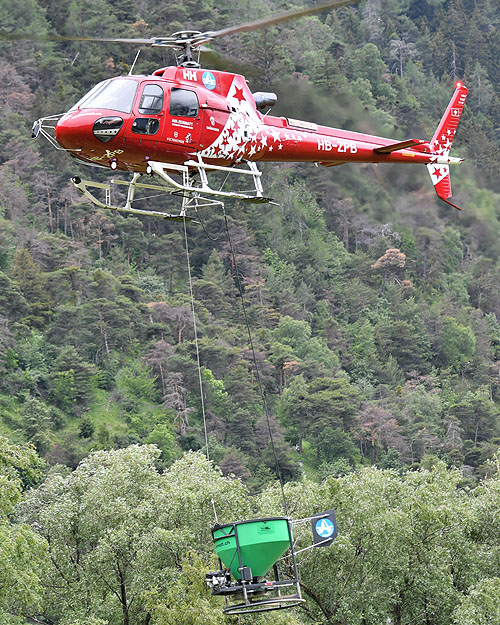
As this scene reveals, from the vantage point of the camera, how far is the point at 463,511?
86.4ft

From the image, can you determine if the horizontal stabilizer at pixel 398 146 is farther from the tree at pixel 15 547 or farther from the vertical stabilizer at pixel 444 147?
the tree at pixel 15 547

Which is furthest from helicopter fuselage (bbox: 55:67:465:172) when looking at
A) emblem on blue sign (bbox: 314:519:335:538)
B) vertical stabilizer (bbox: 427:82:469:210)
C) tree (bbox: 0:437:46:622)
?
tree (bbox: 0:437:46:622)

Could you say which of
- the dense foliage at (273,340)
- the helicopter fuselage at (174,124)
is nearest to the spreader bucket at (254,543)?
the helicopter fuselage at (174,124)

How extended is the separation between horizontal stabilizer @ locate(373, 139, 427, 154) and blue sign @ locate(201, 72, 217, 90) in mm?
3037

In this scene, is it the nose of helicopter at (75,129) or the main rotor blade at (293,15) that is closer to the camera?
the main rotor blade at (293,15)

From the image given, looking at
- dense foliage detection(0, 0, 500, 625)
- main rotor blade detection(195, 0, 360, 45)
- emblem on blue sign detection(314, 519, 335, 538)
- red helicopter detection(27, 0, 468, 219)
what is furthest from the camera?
dense foliage detection(0, 0, 500, 625)

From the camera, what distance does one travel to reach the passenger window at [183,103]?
16.2m

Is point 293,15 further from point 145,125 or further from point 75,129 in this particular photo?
point 75,129

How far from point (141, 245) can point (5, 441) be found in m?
49.3

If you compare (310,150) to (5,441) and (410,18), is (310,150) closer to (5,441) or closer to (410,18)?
(5,441)

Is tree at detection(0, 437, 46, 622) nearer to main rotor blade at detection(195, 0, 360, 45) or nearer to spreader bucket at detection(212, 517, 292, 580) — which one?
spreader bucket at detection(212, 517, 292, 580)

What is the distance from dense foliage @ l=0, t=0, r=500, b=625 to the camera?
82.6 feet

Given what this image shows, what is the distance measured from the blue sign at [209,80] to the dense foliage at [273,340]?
0.49 m

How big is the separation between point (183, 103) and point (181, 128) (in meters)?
0.35
